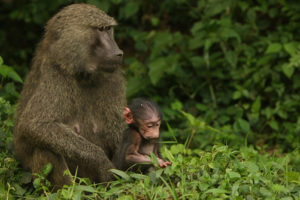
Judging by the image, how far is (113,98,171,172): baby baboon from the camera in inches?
160

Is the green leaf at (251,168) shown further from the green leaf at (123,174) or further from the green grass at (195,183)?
the green leaf at (123,174)

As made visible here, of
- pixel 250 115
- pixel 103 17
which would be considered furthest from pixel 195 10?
pixel 103 17

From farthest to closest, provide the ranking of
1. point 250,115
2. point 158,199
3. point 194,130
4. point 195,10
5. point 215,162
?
point 195,10 → point 250,115 → point 194,130 → point 215,162 → point 158,199

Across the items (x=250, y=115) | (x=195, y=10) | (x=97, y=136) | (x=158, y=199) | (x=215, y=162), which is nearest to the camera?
(x=158, y=199)

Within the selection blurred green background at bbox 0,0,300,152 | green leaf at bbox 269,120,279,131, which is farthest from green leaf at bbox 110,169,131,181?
green leaf at bbox 269,120,279,131

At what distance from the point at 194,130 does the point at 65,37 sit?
1922 millimetres

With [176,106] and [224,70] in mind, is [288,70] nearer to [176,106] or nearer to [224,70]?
[224,70]

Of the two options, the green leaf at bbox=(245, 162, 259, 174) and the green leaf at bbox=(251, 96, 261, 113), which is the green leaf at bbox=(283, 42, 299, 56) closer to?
the green leaf at bbox=(251, 96, 261, 113)

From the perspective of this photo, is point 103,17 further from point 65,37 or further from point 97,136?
point 97,136

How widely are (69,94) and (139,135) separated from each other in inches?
25.1

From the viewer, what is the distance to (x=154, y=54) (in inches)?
249

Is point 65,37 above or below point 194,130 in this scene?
above

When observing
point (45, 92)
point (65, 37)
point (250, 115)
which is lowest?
A: point (250, 115)

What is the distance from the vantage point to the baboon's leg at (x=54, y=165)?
386cm
